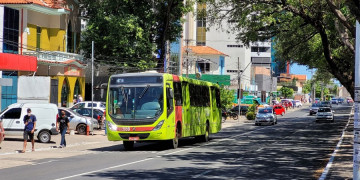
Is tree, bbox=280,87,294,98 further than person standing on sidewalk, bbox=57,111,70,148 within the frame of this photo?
Yes

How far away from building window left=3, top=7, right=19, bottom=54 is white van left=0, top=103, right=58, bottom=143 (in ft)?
33.6

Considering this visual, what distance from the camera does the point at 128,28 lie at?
158 ft

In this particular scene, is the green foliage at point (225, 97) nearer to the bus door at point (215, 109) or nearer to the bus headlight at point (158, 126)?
the bus door at point (215, 109)

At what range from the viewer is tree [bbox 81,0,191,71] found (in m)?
48.4

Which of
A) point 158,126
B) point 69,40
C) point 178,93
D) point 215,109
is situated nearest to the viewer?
point 158,126

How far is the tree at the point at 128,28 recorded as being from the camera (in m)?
48.4

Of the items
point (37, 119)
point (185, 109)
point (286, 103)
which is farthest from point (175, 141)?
point (286, 103)

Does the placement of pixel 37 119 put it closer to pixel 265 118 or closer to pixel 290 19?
pixel 290 19

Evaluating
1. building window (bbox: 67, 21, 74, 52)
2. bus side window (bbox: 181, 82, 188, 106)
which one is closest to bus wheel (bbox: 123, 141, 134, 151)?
bus side window (bbox: 181, 82, 188, 106)

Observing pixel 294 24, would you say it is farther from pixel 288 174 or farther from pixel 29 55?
pixel 29 55

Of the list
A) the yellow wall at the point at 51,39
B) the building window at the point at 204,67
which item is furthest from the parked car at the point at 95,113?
the building window at the point at 204,67

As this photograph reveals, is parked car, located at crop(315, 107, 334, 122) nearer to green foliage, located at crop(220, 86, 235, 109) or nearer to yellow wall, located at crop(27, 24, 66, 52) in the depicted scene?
green foliage, located at crop(220, 86, 235, 109)

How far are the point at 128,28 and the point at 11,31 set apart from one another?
37.3 feet

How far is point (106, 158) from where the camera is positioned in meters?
21.8
